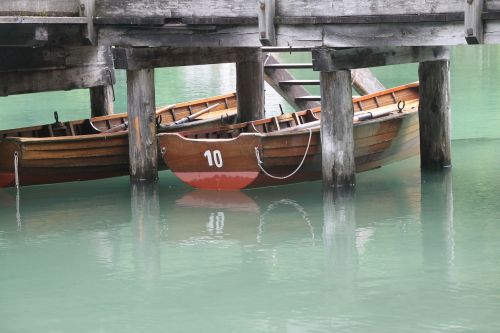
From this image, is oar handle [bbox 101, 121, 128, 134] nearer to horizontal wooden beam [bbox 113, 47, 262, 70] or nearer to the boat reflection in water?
the boat reflection in water

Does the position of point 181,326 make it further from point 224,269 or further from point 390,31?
point 390,31

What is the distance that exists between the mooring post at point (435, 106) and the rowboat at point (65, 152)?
3.67 metres

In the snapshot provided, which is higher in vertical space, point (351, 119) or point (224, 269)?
point (351, 119)

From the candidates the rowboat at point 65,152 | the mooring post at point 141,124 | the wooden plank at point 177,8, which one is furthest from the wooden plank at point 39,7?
the rowboat at point 65,152

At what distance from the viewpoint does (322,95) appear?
1472 centimetres

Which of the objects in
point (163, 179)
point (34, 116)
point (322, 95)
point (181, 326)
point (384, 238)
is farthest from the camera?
point (34, 116)

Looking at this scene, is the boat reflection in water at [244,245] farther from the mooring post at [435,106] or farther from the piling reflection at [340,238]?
the mooring post at [435,106]

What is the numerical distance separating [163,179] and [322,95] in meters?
3.79

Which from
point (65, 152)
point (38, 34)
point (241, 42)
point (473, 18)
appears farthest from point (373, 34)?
point (65, 152)

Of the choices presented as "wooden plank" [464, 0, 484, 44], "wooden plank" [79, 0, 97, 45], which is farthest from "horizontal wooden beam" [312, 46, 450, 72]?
"wooden plank" [79, 0, 97, 45]

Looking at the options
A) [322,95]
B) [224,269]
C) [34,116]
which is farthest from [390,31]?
[34,116]

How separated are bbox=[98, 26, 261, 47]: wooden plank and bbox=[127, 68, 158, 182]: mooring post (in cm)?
55

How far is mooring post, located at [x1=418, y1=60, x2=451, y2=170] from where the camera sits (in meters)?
16.7

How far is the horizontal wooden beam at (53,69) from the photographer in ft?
54.3
